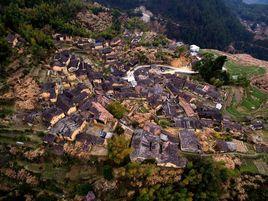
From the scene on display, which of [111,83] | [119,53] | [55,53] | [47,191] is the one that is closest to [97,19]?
[119,53]

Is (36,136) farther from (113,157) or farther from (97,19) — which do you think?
(97,19)

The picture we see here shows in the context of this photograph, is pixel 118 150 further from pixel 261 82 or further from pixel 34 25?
pixel 261 82

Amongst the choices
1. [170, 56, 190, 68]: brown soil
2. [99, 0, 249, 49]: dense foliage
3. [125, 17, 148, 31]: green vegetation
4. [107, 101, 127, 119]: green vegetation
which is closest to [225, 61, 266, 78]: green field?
[170, 56, 190, 68]: brown soil

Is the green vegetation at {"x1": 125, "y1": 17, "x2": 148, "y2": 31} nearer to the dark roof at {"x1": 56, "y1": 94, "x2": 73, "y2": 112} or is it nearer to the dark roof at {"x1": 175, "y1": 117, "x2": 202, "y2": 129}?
the dark roof at {"x1": 56, "y1": 94, "x2": 73, "y2": 112}

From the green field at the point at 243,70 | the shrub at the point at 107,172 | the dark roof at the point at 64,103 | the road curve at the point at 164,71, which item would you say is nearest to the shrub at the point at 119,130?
the shrub at the point at 107,172

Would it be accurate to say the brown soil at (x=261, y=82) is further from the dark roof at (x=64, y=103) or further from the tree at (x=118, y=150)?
the dark roof at (x=64, y=103)

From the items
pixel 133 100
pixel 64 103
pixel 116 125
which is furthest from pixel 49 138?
pixel 133 100
